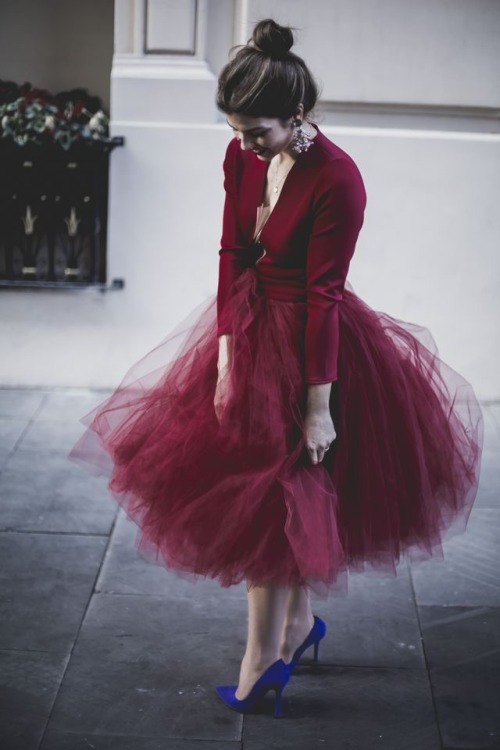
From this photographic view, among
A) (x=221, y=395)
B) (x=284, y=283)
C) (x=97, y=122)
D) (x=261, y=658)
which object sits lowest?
(x=261, y=658)

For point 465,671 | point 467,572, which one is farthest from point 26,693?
point 467,572

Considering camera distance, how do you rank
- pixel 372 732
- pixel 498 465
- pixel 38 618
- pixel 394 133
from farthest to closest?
pixel 394 133 → pixel 498 465 → pixel 38 618 → pixel 372 732

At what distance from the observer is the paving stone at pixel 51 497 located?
3.97 meters

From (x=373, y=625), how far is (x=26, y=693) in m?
1.19

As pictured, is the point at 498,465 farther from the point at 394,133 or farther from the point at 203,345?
the point at 203,345

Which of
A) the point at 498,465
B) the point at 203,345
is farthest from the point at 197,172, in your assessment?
the point at 203,345

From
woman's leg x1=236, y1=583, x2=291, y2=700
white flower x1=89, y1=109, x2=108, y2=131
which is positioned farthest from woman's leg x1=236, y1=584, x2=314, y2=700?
white flower x1=89, y1=109, x2=108, y2=131

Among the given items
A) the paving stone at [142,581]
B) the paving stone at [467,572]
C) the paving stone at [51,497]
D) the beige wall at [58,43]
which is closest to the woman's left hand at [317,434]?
the paving stone at [142,581]

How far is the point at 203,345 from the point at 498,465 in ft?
7.99

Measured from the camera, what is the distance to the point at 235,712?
277cm

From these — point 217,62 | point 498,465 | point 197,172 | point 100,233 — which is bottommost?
point 498,465

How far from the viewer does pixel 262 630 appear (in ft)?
8.88

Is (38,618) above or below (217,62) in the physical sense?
below

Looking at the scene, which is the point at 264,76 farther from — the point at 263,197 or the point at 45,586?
the point at 45,586
